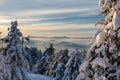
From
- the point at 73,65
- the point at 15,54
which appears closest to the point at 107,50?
the point at 15,54

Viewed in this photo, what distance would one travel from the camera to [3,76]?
34188 millimetres

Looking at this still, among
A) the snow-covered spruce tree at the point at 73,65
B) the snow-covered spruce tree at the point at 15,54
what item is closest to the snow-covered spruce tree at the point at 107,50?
the snow-covered spruce tree at the point at 15,54

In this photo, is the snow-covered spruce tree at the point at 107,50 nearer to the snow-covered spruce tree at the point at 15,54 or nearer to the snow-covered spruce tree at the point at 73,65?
the snow-covered spruce tree at the point at 15,54

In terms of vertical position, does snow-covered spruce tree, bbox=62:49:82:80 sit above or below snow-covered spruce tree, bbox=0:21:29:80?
below

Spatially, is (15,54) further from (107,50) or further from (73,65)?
(73,65)

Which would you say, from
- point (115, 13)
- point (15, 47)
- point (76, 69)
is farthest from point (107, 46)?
point (76, 69)

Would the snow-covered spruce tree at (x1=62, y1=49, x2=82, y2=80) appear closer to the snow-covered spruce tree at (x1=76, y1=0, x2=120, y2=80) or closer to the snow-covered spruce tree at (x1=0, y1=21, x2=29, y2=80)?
the snow-covered spruce tree at (x1=0, y1=21, x2=29, y2=80)

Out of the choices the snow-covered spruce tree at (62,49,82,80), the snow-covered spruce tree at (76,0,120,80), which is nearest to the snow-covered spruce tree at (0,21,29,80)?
the snow-covered spruce tree at (76,0,120,80)

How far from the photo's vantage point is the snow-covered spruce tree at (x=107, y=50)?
1719 cm

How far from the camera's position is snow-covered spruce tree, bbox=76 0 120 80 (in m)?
17.2

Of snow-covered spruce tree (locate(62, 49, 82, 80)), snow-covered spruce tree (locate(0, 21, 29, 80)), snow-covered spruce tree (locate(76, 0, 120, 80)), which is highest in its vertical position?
snow-covered spruce tree (locate(76, 0, 120, 80))

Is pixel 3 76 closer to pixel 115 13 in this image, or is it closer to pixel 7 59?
pixel 7 59

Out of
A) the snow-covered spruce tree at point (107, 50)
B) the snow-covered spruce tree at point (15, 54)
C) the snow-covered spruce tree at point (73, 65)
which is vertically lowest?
the snow-covered spruce tree at point (73, 65)

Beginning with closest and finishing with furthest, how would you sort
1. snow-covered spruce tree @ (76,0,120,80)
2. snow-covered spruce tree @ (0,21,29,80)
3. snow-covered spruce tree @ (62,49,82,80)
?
snow-covered spruce tree @ (76,0,120,80) < snow-covered spruce tree @ (0,21,29,80) < snow-covered spruce tree @ (62,49,82,80)
